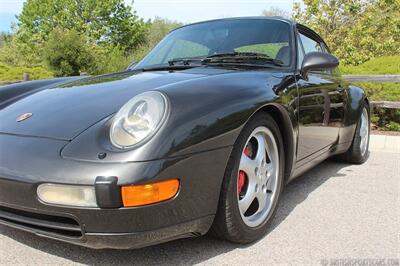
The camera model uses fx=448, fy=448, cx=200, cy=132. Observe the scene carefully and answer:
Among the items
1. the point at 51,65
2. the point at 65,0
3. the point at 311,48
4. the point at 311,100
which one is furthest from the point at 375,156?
the point at 65,0

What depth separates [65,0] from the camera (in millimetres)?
44250

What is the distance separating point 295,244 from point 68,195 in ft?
4.19

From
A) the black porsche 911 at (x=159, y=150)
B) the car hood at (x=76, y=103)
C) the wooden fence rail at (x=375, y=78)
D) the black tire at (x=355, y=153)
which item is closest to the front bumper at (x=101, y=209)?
the black porsche 911 at (x=159, y=150)

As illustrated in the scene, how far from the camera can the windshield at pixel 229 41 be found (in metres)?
3.30

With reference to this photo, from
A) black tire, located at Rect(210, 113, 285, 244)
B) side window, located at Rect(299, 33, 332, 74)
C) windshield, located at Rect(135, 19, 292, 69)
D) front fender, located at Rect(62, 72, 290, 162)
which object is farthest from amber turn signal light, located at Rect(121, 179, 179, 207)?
side window, located at Rect(299, 33, 332, 74)

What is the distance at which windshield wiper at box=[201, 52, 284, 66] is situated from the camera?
316 cm

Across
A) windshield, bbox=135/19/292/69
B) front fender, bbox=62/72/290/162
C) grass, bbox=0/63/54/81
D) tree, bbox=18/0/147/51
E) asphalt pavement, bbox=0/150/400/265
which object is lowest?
grass, bbox=0/63/54/81

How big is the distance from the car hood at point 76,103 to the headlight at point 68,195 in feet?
0.89

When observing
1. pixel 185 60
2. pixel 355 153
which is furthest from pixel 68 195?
pixel 355 153

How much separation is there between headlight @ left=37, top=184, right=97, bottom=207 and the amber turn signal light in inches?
5.4

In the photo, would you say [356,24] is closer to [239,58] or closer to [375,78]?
[375,78]

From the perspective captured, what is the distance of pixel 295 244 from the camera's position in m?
2.46

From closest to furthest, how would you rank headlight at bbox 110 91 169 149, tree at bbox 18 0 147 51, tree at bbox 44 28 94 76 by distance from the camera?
headlight at bbox 110 91 169 149, tree at bbox 44 28 94 76, tree at bbox 18 0 147 51

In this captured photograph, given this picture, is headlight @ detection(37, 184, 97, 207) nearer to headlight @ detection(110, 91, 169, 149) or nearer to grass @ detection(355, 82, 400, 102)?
headlight @ detection(110, 91, 169, 149)
